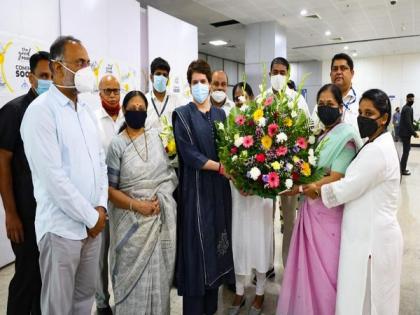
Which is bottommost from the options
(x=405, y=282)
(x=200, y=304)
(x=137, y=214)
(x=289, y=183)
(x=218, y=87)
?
(x=405, y=282)

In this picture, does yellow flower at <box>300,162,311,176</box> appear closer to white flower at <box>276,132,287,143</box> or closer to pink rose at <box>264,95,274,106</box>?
white flower at <box>276,132,287,143</box>

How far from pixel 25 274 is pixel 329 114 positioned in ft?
6.99

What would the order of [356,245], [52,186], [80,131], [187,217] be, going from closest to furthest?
[52,186], [80,131], [356,245], [187,217]

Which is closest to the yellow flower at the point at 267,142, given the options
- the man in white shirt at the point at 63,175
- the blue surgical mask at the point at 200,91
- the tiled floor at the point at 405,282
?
the blue surgical mask at the point at 200,91

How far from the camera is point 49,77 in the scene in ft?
7.40

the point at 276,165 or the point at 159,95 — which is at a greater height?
the point at 159,95

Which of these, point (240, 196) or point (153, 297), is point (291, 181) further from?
point (153, 297)

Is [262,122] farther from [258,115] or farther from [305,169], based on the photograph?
[305,169]

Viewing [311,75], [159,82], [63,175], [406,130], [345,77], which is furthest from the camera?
[311,75]

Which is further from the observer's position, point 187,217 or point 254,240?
point 254,240

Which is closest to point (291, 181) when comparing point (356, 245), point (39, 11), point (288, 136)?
point (288, 136)

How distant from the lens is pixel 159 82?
3.08m

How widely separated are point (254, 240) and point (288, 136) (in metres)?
0.85

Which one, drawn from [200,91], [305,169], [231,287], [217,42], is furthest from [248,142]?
[217,42]
